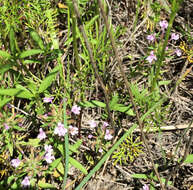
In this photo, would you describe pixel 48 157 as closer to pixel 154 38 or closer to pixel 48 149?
pixel 48 149

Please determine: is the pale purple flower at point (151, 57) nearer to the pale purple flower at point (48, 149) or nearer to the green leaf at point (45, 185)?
the pale purple flower at point (48, 149)

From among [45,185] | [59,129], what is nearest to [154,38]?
[59,129]

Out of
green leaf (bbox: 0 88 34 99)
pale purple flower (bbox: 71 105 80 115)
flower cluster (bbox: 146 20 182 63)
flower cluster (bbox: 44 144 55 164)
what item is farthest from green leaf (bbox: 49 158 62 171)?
flower cluster (bbox: 146 20 182 63)

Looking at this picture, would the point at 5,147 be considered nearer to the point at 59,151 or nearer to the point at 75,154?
the point at 59,151

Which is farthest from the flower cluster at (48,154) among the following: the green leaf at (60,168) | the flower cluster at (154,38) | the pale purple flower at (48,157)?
the flower cluster at (154,38)

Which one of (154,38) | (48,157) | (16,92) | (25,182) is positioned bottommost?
(25,182)

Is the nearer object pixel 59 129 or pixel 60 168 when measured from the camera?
Answer: pixel 59 129

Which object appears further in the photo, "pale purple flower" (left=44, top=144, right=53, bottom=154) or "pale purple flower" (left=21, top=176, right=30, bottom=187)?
"pale purple flower" (left=44, top=144, right=53, bottom=154)

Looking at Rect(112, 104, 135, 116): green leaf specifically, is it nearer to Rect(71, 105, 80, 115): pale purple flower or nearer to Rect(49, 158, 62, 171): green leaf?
Rect(71, 105, 80, 115): pale purple flower

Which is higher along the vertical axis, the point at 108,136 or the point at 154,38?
the point at 154,38

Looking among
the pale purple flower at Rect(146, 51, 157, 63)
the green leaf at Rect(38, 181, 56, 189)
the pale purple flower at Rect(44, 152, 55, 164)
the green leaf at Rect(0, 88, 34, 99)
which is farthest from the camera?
the pale purple flower at Rect(146, 51, 157, 63)

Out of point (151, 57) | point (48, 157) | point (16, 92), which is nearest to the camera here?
point (16, 92)

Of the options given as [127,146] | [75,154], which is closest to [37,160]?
[75,154]
